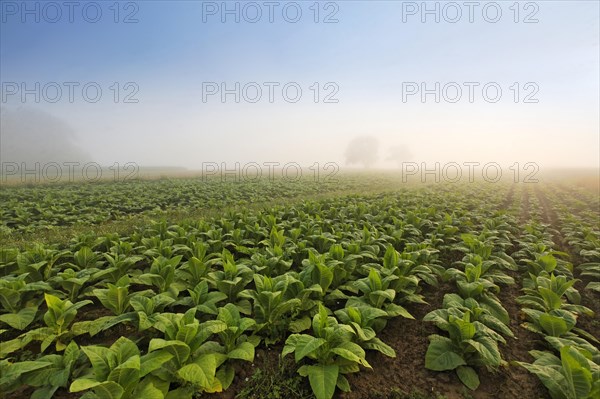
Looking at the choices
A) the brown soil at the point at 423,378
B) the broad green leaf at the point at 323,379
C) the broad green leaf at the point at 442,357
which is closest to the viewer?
the broad green leaf at the point at 323,379

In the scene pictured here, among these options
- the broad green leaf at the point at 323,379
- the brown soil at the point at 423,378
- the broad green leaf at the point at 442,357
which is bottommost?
the brown soil at the point at 423,378

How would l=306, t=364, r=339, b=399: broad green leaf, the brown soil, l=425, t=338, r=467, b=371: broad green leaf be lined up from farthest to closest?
l=425, t=338, r=467, b=371: broad green leaf → the brown soil → l=306, t=364, r=339, b=399: broad green leaf

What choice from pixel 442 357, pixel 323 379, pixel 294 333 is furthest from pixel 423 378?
pixel 294 333

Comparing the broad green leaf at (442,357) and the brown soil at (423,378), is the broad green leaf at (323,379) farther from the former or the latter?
the broad green leaf at (442,357)

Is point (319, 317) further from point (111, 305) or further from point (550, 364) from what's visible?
point (111, 305)

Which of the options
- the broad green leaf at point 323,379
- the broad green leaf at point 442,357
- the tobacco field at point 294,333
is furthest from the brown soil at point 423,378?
the broad green leaf at point 323,379

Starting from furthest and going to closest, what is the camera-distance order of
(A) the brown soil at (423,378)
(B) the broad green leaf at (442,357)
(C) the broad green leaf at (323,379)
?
(B) the broad green leaf at (442,357) → (A) the brown soil at (423,378) → (C) the broad green leaf at (323,379)

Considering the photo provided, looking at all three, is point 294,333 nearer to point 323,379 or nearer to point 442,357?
point 323,379

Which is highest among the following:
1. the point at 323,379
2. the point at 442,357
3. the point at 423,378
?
the point at 323,379

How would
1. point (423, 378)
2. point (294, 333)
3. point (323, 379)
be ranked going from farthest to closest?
point (294, 333) < point (423, 378) < point (323, 379)

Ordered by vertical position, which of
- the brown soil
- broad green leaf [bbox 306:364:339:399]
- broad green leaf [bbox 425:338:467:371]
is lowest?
the brown soil

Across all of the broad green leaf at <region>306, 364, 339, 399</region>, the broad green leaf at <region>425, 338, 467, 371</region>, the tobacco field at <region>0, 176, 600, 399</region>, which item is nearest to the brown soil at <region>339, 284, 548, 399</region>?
the tobacco field at <region>0, 176, 600, 399</region>

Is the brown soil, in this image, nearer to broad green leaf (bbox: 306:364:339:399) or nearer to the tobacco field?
the tobacco field

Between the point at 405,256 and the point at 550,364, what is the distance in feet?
9.64
